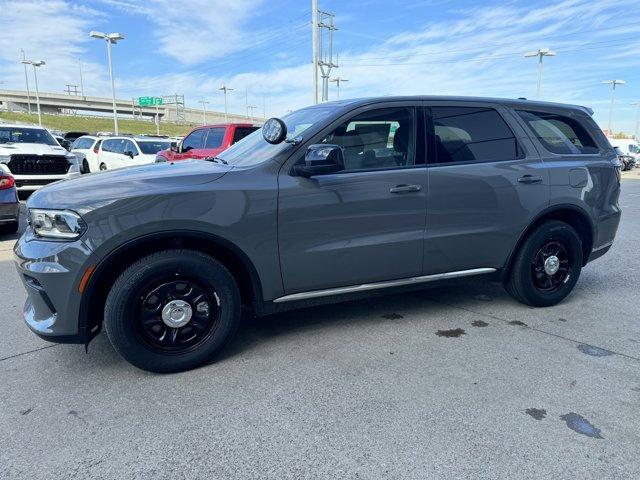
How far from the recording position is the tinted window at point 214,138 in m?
11.5

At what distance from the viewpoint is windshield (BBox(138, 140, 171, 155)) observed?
50.1 feet

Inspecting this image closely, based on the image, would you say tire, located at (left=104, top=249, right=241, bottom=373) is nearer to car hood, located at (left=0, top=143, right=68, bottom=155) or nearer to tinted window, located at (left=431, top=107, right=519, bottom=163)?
tinted window, located at (left=431, top=107, right=519, bottom=163)

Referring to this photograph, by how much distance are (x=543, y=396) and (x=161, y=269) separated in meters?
2.39

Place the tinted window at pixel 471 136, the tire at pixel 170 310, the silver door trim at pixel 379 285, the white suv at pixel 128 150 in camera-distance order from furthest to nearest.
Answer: the white suv at pixel 128 150, the tinted window at pixel 471 136, the silver door trim at pixel 379 285, the tire at pixel 170 310

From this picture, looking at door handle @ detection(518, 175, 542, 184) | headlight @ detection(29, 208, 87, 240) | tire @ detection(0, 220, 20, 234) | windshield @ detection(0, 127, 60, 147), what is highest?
windshield @ detection(0, 127, 60, 147)

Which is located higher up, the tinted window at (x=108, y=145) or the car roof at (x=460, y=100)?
the car roof at (x=460, y=100)

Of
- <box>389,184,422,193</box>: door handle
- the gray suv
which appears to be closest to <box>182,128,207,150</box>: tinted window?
the gray suv

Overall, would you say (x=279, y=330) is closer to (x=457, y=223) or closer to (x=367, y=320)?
(x=367, y=320)

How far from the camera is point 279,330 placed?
12.7ft

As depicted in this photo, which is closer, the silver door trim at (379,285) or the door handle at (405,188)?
the silver door trim at (379,285)

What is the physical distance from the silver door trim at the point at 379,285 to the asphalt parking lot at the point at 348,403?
1.30 feet

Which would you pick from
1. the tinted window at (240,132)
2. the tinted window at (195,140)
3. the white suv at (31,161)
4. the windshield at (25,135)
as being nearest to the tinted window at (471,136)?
the tinted window at (240,132)

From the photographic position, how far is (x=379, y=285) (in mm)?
3658

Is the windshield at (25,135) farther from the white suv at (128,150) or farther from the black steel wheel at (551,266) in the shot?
the black steel wheel at (551,266)
